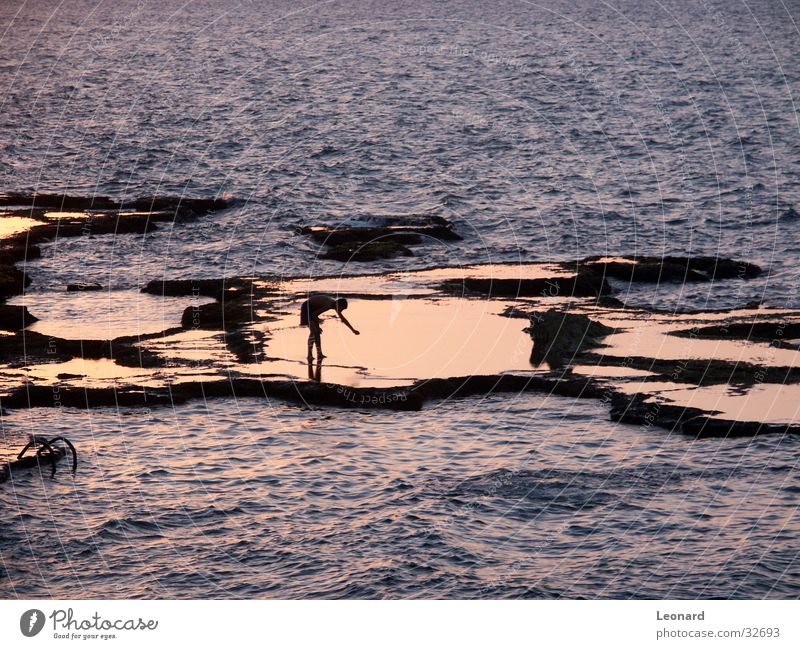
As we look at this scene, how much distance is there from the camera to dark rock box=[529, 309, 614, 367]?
33.6m

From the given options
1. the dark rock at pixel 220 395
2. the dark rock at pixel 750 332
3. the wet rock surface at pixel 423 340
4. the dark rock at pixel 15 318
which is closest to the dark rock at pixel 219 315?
the wet rock surface at pixel 423 340

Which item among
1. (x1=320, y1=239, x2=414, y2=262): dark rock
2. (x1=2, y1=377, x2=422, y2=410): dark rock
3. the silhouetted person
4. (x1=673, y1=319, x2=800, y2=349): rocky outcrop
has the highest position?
(x1=320, y1=239, x2=414, y2=262): dark rock

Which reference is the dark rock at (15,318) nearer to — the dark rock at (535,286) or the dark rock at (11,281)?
the dark rock at (11,281)

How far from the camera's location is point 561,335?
34.9 meters

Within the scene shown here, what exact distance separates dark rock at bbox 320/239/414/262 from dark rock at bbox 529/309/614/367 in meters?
Answer: 17.1

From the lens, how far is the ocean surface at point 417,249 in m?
20.9

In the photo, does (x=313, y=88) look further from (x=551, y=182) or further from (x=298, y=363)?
(x=298, y=363)

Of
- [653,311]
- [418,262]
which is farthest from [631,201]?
[653,311]

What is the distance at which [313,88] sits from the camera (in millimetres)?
105500

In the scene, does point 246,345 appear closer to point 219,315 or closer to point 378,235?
point 219,315
